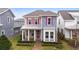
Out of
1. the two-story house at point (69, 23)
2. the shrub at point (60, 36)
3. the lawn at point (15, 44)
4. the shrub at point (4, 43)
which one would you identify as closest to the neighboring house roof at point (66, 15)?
the two-story house at point (69, 23)

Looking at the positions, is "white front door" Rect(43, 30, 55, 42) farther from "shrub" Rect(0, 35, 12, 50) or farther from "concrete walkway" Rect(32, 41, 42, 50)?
"shrub" Rect(0, 35, 12, 50)

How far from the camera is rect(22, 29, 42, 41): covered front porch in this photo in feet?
9.62

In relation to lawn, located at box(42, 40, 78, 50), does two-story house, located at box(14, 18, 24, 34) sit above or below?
above

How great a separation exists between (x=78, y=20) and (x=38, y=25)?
551 mm

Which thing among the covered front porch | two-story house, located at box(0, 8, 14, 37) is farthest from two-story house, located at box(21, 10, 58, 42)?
two-story house, located at box(0, 8, 14, 37)

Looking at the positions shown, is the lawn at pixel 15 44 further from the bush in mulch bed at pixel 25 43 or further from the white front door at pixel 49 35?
the white front door at pixel 49 35

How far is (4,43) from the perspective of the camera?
2.93m

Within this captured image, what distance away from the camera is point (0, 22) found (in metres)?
2.92

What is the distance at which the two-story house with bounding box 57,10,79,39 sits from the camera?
290cm

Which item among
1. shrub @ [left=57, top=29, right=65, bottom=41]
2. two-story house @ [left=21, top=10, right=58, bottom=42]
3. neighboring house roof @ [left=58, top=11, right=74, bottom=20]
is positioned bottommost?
shrub @ [left=57, top=29, right=65, bottom=41]

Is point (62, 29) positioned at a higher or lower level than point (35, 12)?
lower

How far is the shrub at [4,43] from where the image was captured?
2.91 m
